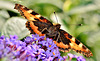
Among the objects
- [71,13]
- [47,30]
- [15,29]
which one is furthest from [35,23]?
[71,13]

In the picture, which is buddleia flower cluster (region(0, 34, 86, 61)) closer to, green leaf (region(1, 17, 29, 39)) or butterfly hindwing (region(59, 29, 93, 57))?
butterfly hindwing (region(59, 29, 93, 57))

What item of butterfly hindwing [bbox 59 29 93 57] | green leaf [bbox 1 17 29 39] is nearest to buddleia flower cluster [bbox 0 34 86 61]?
butterfly hindwing [bbox 59 29 93 57]

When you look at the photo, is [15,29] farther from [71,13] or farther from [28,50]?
[71,13]

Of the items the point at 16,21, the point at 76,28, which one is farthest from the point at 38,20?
the point at 76,28

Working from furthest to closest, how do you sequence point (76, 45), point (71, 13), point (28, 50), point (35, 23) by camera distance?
point (71, 13) < point (35, 23) < point (76, 45) < point (28, 50)

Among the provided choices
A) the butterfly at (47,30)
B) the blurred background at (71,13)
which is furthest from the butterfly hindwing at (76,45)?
the blurred background at (71,13)
